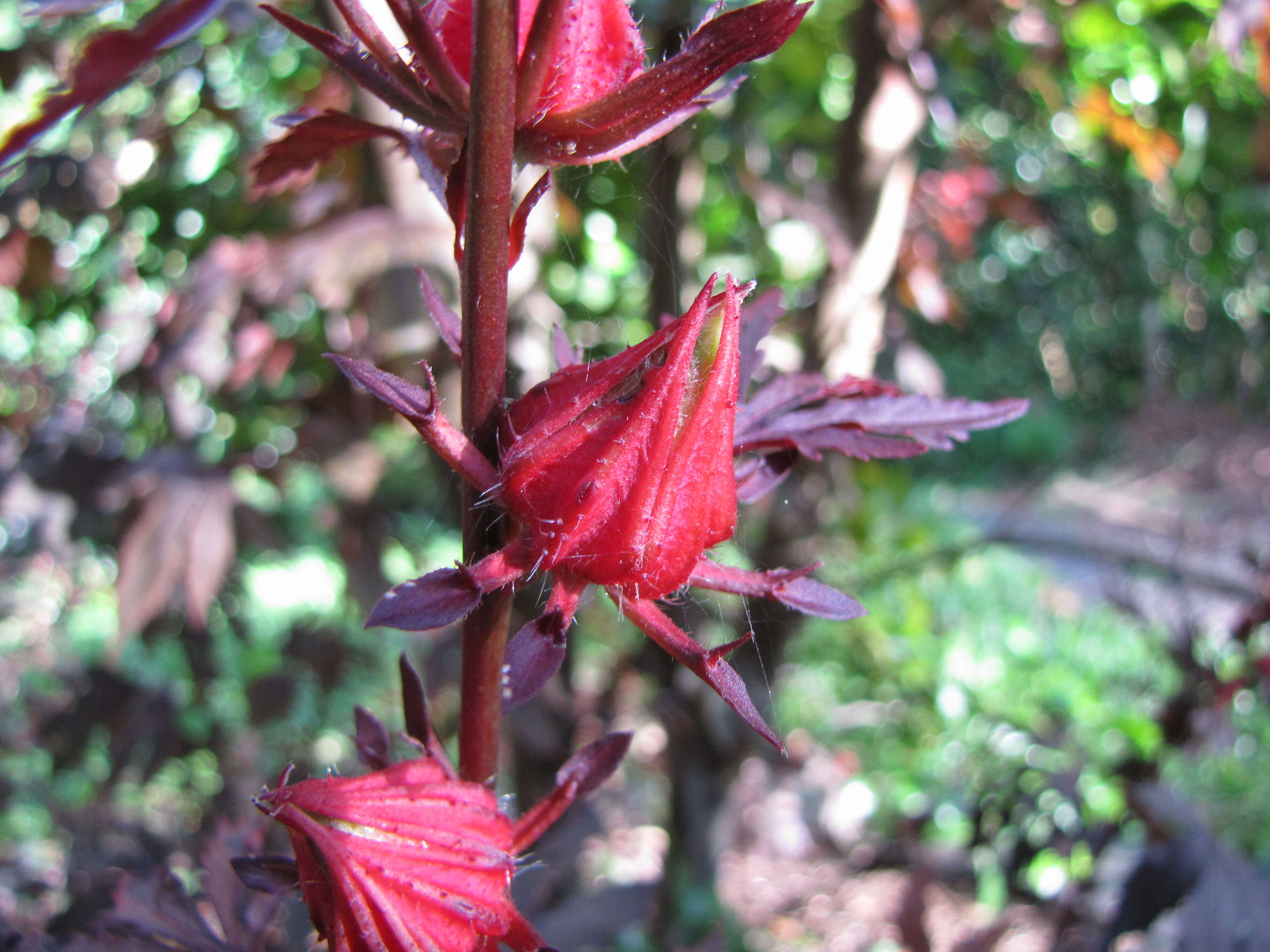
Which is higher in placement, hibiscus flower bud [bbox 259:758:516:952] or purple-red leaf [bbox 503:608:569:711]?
purple-red leaf [bbox 503:608:569:711]

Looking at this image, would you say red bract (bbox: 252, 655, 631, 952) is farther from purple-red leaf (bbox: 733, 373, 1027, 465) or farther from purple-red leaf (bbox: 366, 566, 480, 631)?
purple-red leaf (bbox: 733, 373, 1027, 465)

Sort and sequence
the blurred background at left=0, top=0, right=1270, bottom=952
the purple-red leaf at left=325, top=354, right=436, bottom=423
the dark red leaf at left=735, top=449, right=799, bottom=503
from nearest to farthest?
the purple-red leaf at left=325, top=354, right=436, bottom=423 < the dark red leaf at left=735, top=449, right=799, bottom=503 < the blurred background at left=0, top=0, right=1270, bottom=952

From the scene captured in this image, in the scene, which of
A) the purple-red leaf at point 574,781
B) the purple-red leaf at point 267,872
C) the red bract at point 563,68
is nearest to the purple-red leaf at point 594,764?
the purple-red leaf at point 574,781

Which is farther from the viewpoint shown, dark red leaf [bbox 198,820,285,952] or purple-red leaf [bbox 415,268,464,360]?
dark red leaf [bbox 198,820,285,952]

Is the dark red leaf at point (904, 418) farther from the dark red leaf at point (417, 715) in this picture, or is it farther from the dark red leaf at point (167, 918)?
the dark red leaf at point (167, 918)

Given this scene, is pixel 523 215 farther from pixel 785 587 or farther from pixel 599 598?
pixel 599 598

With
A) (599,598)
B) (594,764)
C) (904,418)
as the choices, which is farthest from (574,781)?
(599,598)

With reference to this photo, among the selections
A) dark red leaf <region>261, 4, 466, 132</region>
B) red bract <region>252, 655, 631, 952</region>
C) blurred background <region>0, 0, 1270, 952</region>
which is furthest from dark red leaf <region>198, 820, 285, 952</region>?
dark red leaf <region>261, 4, 466, 132</region>
